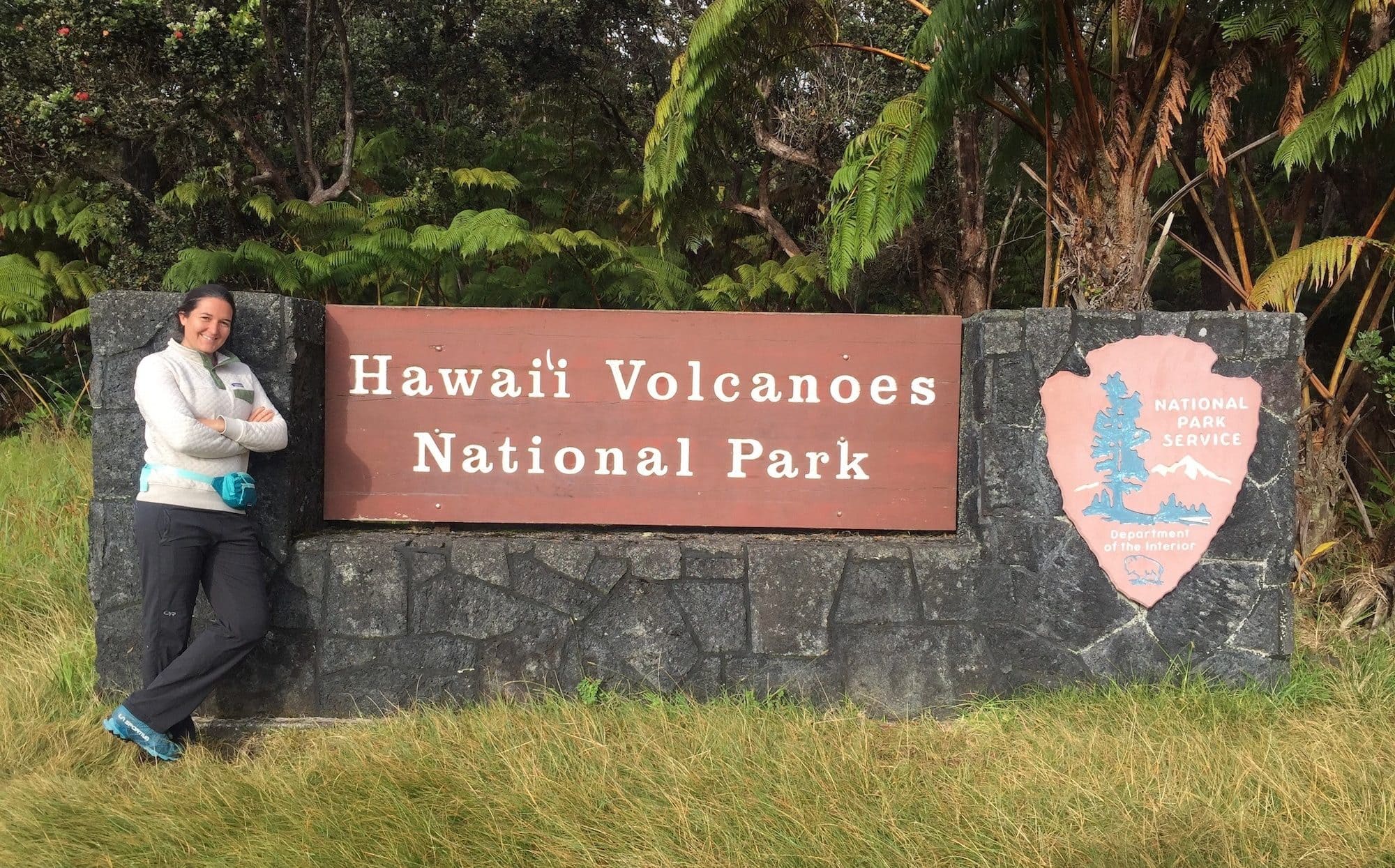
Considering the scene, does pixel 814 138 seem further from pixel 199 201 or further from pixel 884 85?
pixel 199 201

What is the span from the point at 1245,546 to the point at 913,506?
1174 millimetres

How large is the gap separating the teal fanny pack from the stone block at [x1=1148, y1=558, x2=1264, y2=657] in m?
3.15

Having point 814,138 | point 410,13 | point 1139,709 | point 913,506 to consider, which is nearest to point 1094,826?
point 1139,709

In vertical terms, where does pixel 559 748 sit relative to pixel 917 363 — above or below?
below

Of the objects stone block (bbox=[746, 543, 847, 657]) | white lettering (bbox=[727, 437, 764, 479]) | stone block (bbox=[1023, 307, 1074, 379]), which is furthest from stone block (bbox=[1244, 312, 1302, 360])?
white lettering (bbox=[727, 437, 764, 479])

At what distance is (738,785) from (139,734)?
188 centimetres

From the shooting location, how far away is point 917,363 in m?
3.79

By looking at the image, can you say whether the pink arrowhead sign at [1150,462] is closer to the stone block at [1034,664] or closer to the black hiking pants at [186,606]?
the stone block at [1034,664]

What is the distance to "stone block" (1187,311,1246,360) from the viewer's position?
359 centimetres

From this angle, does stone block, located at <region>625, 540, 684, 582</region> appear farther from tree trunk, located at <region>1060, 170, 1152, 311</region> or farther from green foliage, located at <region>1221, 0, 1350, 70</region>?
green foliage, located at <region>1221, 0, 1350, 70</region>

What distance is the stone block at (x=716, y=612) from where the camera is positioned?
3664 millimetres

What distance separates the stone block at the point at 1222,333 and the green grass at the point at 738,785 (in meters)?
1.18

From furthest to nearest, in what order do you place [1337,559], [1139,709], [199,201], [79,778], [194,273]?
[199,201], [194,273], [1337,559], [1139,709], [79,778]

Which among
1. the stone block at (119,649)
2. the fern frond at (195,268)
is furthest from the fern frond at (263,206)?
the stone block at (119,649)
